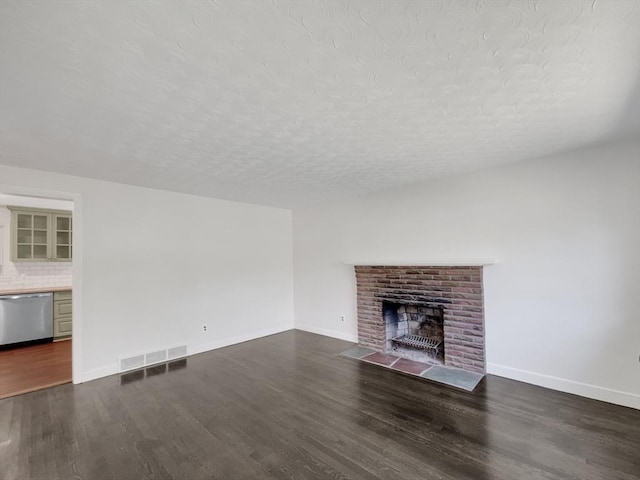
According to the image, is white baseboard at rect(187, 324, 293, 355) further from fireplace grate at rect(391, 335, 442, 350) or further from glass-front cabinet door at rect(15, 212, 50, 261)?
glass-front cabinet door at rect(15, 212, 50, 261)

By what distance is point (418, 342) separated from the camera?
4348 mm

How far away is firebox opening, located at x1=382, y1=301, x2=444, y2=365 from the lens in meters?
4.11

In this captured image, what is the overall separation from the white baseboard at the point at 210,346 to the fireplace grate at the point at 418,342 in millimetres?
2329

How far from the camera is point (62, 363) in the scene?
14.0 ft

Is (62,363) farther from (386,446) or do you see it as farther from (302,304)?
(386,446)

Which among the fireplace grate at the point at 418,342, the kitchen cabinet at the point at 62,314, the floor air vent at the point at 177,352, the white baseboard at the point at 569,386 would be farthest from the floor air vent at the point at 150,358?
the white baseboard at the point at 569,386

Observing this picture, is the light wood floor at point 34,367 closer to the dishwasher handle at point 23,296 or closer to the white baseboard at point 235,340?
the dishwasher handle at point 23,296

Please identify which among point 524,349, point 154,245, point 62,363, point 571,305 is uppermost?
point 154,245

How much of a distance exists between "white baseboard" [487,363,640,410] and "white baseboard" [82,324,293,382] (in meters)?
3.64

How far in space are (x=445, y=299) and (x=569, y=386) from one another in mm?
1453

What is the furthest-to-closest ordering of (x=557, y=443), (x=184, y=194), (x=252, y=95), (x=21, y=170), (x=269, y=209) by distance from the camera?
(x=269, y=209) < (x=184, y=194) < (x=21, y=170) < (x=557, y=443) < (x=252, y=95)

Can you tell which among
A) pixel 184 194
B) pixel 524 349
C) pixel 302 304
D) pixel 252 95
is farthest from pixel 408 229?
pixel 184 194

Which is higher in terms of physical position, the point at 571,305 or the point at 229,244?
the point at 229,244

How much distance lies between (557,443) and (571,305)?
1442 mm
